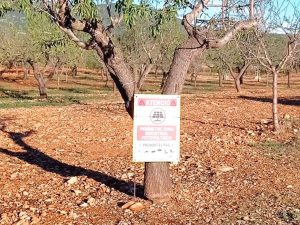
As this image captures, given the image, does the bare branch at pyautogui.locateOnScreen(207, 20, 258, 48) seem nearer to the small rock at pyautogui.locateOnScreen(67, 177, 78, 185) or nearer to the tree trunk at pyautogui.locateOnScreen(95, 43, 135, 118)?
the tree trunk at pyautogui.locateOnScreen(95, 43, 135, 118)

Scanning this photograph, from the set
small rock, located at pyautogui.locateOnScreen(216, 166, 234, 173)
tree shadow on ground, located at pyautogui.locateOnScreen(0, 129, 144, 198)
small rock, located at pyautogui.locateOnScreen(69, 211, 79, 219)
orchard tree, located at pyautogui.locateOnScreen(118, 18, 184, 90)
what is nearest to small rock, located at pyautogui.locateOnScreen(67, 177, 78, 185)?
tree shadow on ground, located at pyautogui.locateOnScreen(0, 129, 144, 198)

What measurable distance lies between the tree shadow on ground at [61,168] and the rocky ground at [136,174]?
0.02 metres

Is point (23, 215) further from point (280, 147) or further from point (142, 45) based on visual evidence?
point (142, 45)

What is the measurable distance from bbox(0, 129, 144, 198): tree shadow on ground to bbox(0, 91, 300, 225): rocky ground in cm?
2

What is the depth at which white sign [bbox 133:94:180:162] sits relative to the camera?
6.96 meters

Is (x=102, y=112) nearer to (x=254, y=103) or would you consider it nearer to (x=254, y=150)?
(x=254, y=103)

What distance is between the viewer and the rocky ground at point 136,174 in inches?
270

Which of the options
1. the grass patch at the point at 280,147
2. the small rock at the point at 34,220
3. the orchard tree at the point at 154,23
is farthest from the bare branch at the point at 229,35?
the grass patch at the point at 280,147

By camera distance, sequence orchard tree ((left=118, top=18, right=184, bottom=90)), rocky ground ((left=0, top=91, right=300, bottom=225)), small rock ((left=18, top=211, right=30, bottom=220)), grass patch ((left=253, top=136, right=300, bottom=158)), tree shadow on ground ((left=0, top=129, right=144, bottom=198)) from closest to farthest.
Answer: small rock ((left=18, top=211, right=30, bottom=220)) → rocky ground ((left=0, top=91, right=300, bottom=225)) → tree shadow on ground ((left=0, top=129, right=144, bottom=198)) → grass patch ((left=253, top=136, right=300, bottom=158)) → orchard tree ((left=118, top=18, right=184, bottom=90))

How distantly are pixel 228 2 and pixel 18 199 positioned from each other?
4650 mm

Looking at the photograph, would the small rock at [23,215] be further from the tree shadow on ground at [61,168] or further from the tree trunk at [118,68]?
the tree trunk at [118,68]

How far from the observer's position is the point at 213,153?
11.1 metres

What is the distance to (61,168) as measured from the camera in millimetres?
9891

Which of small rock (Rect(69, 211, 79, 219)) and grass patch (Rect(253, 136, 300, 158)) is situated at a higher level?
grass patch (Rect(253, 136, 300, 158))
